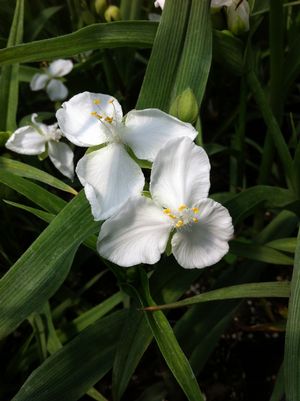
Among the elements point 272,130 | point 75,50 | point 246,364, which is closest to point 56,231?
point 75,50

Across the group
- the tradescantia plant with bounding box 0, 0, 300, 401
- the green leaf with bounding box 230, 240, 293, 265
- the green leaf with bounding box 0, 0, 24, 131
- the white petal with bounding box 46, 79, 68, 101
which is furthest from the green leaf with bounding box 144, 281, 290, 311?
the white petal with bounding box 46, 79, 68, 101

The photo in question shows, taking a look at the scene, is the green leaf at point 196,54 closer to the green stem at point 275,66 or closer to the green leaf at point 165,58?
the green leaf at point 165,58

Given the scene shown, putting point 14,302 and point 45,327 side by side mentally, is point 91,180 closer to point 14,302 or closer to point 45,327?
point 14,302

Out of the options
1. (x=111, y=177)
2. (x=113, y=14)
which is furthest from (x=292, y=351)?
(x=113, y=14)

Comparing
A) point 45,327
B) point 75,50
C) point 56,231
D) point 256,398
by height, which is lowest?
point 256,398

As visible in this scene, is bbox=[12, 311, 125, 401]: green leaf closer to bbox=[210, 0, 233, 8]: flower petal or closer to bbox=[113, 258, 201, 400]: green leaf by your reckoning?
bbox=[113, 258, 201, 400]: green leaf

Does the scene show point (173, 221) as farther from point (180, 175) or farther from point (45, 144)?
point (45, 144)

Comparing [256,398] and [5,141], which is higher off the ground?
[5,141]
